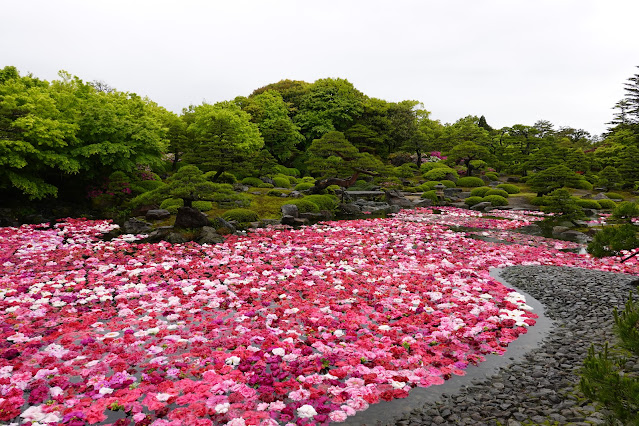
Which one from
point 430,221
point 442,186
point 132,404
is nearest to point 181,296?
point 132,404

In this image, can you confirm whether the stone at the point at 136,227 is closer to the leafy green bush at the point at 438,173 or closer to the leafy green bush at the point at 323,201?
the leafy green bush at the point at 323,201

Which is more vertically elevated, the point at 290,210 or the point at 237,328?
the point at 290,210

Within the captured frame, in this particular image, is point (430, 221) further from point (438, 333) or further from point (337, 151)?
point (438, 333)

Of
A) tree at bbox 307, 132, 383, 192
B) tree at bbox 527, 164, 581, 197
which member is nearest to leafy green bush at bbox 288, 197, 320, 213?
tree at bbox 307, 132, 383, 192

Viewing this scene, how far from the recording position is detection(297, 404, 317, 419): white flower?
183 inches

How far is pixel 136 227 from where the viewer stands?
17.7 meters

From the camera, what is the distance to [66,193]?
22.7m

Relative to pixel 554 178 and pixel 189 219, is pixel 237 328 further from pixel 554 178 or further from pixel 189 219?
pixel 554 178

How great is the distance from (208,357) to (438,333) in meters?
4.41

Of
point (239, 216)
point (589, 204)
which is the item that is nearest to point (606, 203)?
point (589, 204)

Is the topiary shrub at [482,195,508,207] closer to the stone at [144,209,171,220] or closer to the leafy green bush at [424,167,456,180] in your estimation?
the leafy green bush at [424,167,456,180]

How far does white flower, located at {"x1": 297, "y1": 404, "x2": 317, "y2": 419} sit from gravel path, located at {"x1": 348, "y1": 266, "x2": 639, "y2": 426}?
0.54 meters

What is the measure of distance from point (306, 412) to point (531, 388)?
3417mm

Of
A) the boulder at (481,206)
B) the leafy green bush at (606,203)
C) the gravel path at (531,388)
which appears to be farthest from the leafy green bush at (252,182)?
the leafy green bush at (606,203)
